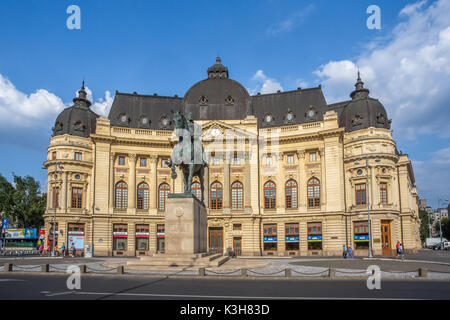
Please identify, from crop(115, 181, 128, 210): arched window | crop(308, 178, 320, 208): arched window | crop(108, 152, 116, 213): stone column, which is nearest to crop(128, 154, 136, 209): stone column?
crop(115, 181, 128, 210): arched window

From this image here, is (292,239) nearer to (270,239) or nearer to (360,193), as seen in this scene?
(270,239)

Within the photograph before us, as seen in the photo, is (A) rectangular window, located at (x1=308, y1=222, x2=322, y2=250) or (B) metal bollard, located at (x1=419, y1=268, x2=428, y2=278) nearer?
→ (B) metal bollard, located at (x1=419, y1=268, x2=428, y2=278)

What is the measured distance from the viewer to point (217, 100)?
66.1 metres

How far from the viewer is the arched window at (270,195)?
6266 cm

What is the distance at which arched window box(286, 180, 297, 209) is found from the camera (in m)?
61.7

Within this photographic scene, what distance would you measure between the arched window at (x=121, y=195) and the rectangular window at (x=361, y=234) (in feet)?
106

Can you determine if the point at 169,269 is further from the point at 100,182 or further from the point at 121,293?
the point at 100,182

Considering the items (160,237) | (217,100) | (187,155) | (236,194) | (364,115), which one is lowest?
(160,237)

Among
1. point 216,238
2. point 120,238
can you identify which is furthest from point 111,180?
point 216,238

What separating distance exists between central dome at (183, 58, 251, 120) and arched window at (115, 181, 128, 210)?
14.7 meters

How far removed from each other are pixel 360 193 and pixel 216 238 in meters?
20.7

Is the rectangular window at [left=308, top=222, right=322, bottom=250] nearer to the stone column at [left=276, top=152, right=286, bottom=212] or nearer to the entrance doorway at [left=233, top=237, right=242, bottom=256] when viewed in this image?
the stone column at [left=276, top=152, right=286, bottom=212]

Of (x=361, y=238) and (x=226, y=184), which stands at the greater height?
(x=226, y=184)

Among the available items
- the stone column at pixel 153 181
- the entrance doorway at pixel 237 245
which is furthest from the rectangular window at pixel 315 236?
the stone column at pixel 153 181
